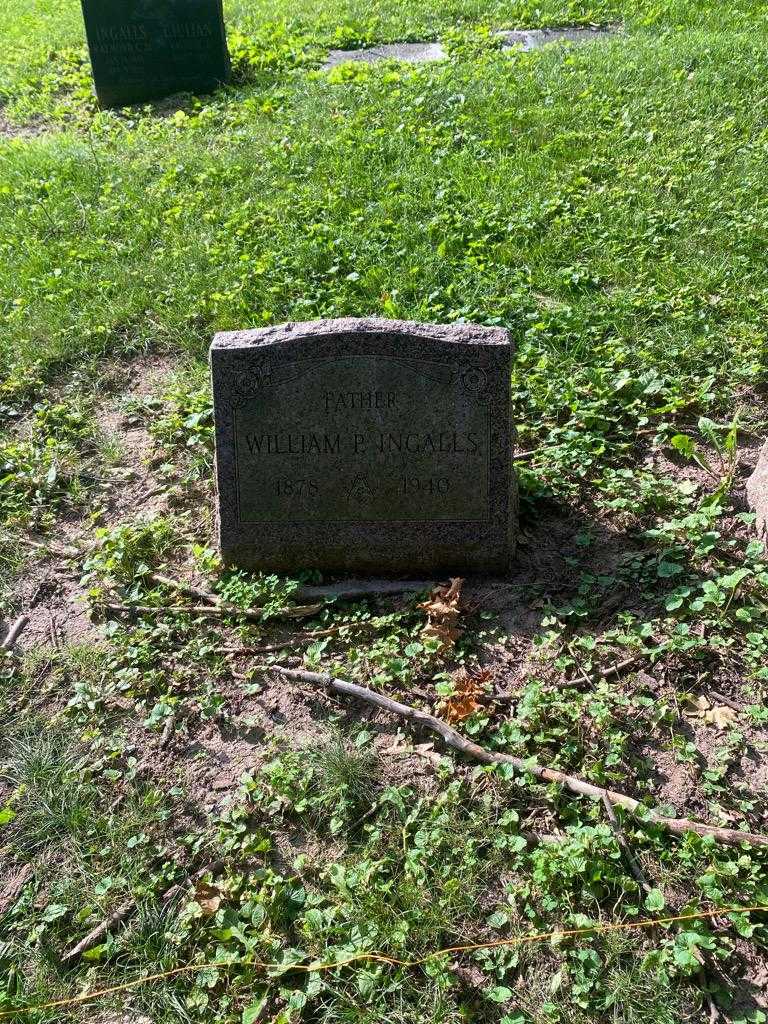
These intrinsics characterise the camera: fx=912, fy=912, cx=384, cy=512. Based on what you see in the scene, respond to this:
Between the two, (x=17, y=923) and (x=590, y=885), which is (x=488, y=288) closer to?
(x=590, y=885)

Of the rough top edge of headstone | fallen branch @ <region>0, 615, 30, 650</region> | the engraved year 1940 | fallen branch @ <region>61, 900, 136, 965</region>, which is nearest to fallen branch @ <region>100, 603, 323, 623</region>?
fallen branch @ <region>0, 615, 30, 650</region>

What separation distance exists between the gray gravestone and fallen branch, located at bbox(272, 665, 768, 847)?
636 millimetres

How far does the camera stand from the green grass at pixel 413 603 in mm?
2682

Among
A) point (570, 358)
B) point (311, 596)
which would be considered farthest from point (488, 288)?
point (311, 596)

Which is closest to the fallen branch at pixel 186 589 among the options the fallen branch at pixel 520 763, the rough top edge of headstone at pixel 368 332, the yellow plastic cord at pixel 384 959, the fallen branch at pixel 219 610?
the fallen branch at pixel 219 610

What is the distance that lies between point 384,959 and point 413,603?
4.78 feet

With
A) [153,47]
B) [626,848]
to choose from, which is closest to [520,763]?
[626,848]

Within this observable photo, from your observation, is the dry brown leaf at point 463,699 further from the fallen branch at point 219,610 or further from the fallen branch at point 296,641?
the fallen branch at point 219,610

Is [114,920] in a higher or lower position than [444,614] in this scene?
lower

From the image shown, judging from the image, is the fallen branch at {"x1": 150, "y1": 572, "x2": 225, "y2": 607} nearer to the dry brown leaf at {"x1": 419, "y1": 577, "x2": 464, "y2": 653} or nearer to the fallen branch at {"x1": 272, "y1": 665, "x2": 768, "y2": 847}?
the fallen branch at {"x1": 272, "y1": 665, "x2": 768, "y2": 847}

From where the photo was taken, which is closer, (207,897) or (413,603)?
(207,897)

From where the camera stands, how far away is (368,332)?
3520 mm

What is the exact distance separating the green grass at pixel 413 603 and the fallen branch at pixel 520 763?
0.18 feet

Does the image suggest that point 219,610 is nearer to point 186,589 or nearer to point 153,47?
point 186,589
